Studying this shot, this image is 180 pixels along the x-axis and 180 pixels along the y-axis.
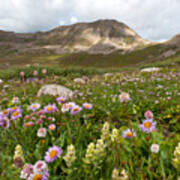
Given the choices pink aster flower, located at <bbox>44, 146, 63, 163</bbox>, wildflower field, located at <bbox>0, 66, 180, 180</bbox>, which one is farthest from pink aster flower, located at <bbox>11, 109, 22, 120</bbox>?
pink aster flower, located at <bbox>44, 146, 63, 163</bbox>

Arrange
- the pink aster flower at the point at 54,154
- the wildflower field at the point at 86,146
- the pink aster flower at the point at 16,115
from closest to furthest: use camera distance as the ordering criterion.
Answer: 1. the wildflower field at the point at 86,146
2. the pink aster flower at the point at 54,154
3. the pink aster flower at the point at 16,115

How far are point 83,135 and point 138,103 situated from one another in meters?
2.35

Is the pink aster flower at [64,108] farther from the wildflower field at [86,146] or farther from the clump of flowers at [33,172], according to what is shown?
the clump of flowers at [33,172]

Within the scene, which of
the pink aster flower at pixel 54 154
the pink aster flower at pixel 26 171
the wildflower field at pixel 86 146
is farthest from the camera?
the pink aster flower at pixel 54 154

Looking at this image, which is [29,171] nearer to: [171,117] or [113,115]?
[113,115]

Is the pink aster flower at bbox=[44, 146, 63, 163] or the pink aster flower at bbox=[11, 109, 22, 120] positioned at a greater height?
the pink aster flower at bbox=[11, 109, 22, 120]

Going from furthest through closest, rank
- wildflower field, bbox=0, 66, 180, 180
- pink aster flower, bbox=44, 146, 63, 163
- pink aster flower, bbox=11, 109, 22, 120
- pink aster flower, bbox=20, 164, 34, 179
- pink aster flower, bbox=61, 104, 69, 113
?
pink aster flower, bbox=11, 109, 22, 120 < pink aster flower, bbox=61, 104, 69, 113 < pink aster flower, bbox=44, 146, 63, 163 < wildflower field, bbox=0, 66, 180, 180 < pink aster flower, bbox=20, 164, 34, 179

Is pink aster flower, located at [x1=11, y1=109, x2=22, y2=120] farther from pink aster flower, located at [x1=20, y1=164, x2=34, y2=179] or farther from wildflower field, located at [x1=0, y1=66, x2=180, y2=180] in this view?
pink aster flower, located at [x1=20, y1=164, x2=34, y2=179]

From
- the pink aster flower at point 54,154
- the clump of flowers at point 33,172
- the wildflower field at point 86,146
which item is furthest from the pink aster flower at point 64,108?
the clump of flowers at point 33,172

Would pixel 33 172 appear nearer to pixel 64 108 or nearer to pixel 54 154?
pixel 54 154

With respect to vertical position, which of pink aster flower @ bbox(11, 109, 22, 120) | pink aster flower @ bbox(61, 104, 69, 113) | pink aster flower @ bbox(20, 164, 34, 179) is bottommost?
pink aster flower @ bbox(20, 164, 34, 179)

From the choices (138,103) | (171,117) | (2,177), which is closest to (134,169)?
(2,177)

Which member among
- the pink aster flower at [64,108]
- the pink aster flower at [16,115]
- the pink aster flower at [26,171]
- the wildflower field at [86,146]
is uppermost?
the pink aster flower at [64,108]

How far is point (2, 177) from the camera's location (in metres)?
1.62
